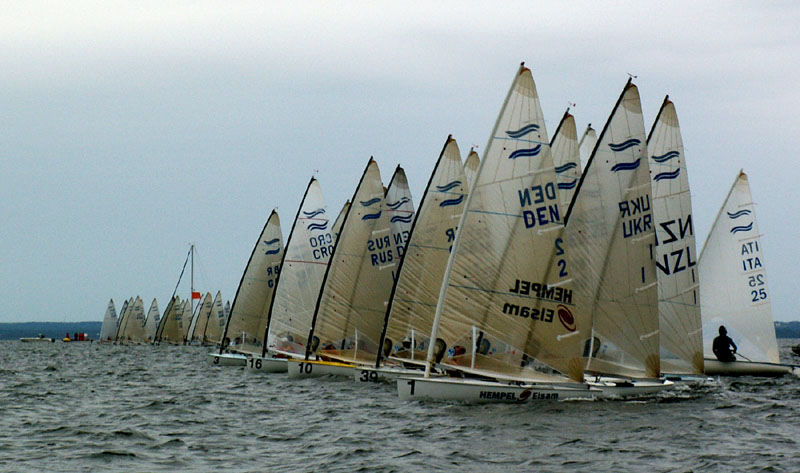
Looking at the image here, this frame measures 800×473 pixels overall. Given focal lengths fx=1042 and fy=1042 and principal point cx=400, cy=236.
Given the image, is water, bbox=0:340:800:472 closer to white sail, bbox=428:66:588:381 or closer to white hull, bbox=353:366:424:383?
white sail, bbox=428:66:588:381

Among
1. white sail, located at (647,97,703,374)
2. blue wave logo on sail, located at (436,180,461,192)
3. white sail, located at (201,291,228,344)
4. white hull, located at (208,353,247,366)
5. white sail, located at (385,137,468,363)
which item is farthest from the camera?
white sail, located at (201,291,228,344)

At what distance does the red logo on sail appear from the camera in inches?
1112

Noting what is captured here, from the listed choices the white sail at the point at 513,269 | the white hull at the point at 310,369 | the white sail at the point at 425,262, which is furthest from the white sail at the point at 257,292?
the white sail at the point at 513,269

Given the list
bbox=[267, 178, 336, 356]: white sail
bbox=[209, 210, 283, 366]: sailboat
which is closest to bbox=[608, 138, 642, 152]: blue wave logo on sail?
bbox=[267, 178, 336, 356]: white sail

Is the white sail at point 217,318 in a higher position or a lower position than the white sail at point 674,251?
higher

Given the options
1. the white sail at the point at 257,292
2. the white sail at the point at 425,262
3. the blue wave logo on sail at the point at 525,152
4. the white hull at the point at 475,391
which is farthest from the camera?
the white sail at the point at 257,292

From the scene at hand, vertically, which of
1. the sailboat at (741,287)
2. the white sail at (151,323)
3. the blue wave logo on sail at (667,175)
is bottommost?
the sailboat at (741,287)

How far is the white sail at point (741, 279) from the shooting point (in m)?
42.5

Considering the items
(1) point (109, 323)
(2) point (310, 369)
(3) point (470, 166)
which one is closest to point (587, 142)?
(3) point (470, 166)

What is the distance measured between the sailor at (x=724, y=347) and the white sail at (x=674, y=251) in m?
8.56

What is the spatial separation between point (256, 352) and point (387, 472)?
118ft

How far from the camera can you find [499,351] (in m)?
28.0

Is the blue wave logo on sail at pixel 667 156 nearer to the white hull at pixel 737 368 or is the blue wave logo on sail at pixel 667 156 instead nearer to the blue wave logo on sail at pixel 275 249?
the white hull at pixel 737 368

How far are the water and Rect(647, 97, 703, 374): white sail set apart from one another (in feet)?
5.16
